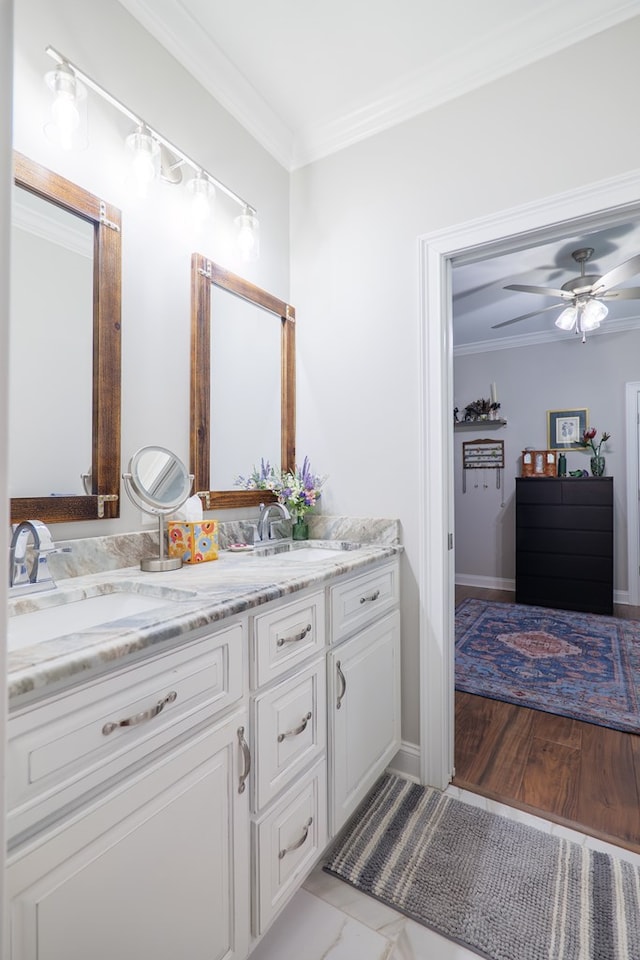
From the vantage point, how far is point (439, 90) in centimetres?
185

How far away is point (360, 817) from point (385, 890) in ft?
0.97

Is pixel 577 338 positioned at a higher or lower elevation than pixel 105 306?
higher

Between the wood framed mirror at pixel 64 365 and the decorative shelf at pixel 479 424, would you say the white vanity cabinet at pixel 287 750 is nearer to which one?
the wood framed mirror at pixel 64 365

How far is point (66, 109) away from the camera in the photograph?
1255 mm

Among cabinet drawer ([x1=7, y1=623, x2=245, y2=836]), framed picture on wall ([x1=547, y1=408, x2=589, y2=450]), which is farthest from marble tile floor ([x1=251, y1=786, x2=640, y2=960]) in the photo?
framed picture on wall ([x1=547, y1=408, x2=589, y2=450])

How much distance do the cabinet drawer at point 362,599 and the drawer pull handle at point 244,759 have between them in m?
0.44

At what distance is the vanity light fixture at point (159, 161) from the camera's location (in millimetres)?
1256

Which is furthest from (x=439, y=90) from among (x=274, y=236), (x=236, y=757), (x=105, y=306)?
(x=236, y=757)

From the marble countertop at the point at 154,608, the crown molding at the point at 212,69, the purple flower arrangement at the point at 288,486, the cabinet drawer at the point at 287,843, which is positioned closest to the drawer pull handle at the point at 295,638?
the marble countertop at the point at 154,608

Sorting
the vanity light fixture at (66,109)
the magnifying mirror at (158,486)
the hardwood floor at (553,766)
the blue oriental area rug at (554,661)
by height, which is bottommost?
the hardwood floor at (553,766)

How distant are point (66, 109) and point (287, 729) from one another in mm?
1731

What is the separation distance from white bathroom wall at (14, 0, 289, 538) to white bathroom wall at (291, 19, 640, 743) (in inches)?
16.4

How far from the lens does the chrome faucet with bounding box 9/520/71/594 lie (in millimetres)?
1126

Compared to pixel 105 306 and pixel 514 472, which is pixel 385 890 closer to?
pixel 105 306
